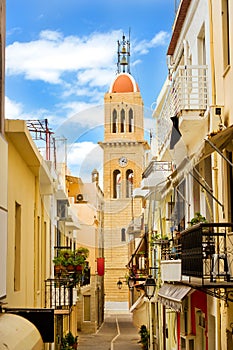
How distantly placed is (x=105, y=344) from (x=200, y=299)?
68.7ft

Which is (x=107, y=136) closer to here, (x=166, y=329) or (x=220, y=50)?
(x=166, y=329)

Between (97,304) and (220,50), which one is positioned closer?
(220,50)

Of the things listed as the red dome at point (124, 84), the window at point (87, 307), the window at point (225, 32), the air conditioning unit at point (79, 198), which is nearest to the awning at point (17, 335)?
the window at point (225, 32)

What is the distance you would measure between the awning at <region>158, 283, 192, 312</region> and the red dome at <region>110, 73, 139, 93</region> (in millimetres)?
33097

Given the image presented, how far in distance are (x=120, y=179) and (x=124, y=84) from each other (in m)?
8.77

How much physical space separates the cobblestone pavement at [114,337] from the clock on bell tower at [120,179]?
4.65 meters

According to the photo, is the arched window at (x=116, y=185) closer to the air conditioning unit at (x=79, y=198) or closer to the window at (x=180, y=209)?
the air conditioning unit at (x=79, y=198)

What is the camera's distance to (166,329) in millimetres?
23156

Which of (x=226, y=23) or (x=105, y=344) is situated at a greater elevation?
(x=226, y=23)

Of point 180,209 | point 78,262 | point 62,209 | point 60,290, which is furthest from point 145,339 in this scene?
point 180,209

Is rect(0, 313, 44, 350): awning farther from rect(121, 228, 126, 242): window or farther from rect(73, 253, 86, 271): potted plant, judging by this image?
rect(121, 228, 126, 242): window

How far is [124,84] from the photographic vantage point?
4919 cm

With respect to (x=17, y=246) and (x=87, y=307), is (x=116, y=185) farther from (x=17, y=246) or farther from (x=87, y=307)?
(x=17, y=246)

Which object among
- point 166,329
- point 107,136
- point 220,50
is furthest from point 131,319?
point 220,50
